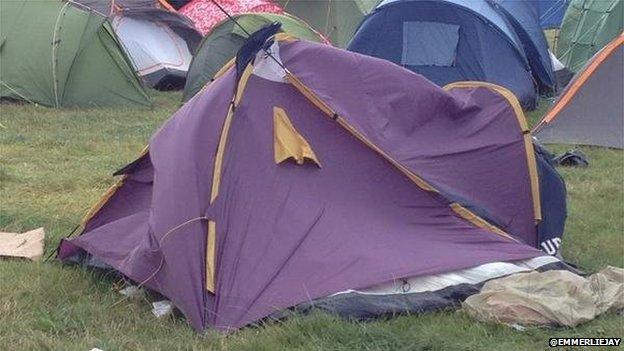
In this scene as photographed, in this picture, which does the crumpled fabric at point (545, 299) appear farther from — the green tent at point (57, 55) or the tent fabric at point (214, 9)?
the tent fabric at point (214, 9)

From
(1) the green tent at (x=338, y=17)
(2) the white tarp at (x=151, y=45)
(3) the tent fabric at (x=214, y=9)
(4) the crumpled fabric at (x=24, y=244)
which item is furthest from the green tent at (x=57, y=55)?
(4) the crumpled fabric at (x=24, y=244)

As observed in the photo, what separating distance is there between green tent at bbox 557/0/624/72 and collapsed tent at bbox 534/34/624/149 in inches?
171

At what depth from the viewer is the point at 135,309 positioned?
5.23m

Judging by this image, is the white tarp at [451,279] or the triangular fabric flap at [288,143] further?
the triangular fabric flap at [288,143]

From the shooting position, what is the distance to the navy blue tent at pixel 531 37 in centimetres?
1328

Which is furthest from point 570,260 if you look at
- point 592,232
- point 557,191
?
point 592,232

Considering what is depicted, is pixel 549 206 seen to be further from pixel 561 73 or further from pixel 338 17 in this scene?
pixel 338 17

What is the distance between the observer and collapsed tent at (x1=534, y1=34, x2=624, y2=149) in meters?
10.2

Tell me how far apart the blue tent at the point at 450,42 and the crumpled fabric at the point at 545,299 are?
7.47 meters

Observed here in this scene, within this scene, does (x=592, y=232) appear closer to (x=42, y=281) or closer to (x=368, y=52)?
(x=42, y=281)

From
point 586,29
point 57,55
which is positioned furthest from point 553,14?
point 57,55

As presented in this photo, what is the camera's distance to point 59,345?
465cm

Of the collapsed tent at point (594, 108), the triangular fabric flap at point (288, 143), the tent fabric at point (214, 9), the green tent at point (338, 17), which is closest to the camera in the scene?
the triangular fabric flap at point (288, 143)

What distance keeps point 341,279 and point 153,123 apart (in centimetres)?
700
